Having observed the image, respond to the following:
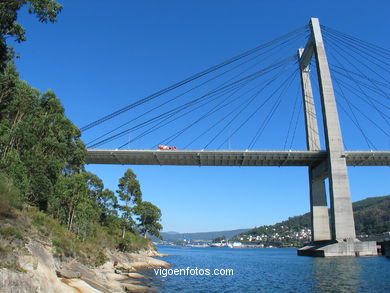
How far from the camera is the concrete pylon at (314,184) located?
57.1m

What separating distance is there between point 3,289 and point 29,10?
10.7 meters

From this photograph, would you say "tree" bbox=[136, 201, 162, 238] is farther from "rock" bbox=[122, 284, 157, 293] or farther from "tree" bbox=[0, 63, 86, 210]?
"rock" bbox=[122, 284, 157, 293]

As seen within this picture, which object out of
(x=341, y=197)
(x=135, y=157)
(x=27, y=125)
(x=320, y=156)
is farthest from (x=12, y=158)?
(x=320, y=156)

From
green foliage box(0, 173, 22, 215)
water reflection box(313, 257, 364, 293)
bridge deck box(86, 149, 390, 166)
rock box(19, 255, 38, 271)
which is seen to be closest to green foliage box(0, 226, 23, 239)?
rock box(19, 255, 38, 271)

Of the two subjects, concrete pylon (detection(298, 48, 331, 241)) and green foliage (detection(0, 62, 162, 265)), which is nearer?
green foliage (detection(0, 62, 162, 265))

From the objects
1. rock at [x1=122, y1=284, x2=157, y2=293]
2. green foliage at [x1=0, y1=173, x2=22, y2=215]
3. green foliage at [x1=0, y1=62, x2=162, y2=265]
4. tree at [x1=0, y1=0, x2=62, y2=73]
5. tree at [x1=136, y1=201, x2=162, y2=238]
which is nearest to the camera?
tree at [x1=0, y1=0, x2=62, y2=73]

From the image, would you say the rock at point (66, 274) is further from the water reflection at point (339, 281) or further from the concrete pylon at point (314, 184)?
the concrete pylon at point (314, 184)

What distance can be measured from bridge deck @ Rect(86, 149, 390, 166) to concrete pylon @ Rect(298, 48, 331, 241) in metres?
3.37

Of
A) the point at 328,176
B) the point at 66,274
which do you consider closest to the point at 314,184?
the point at 328,176

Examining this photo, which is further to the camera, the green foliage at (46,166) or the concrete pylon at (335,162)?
the concrete pylon at (335,162)

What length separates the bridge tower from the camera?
1933 inches

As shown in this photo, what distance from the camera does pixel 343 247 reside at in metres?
47.9

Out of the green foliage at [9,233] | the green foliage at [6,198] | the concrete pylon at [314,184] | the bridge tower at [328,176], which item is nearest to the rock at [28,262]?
the green foliage at [9,233]

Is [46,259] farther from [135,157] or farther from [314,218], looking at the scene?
[314,218]
